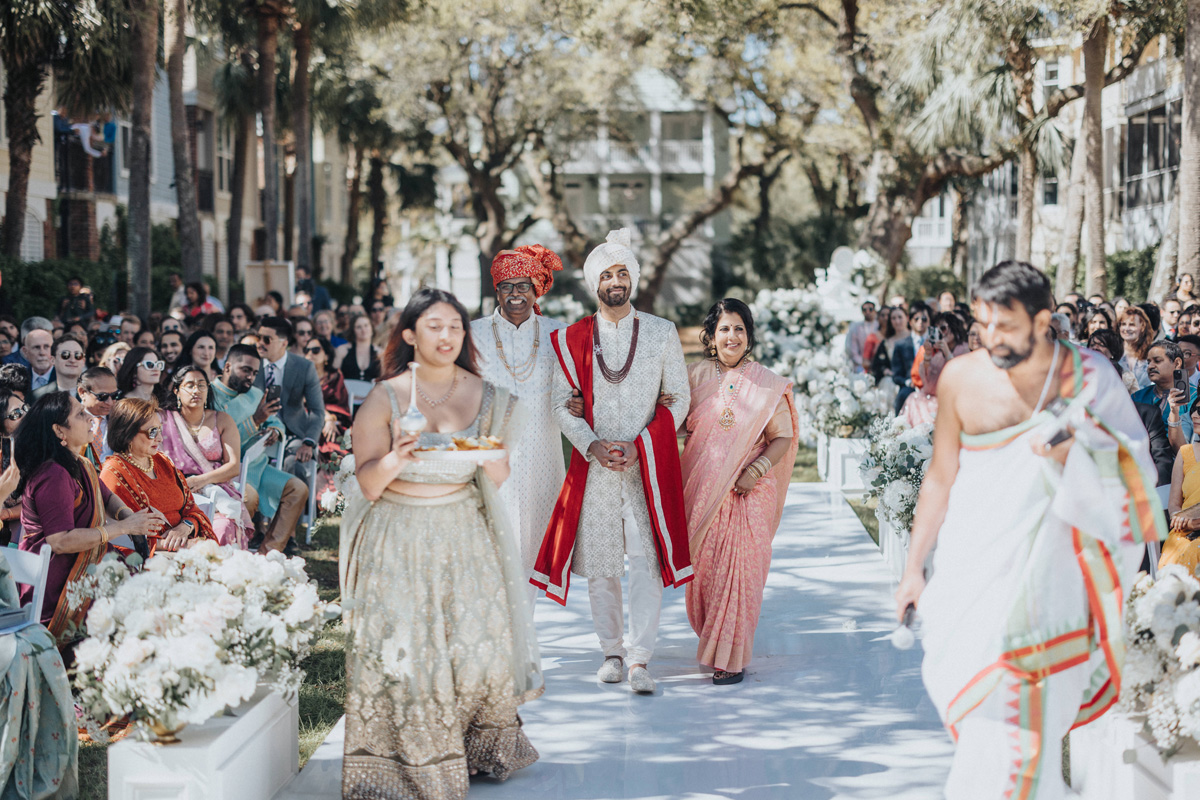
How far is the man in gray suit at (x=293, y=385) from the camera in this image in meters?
8.96

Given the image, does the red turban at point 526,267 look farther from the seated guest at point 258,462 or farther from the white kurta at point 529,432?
the seated guest at point 258,462

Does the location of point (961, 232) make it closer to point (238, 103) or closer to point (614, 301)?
point (238, 103)

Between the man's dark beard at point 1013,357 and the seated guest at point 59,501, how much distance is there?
3621 mm

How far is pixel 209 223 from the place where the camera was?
34.0 metres

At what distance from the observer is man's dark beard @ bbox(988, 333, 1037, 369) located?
3.59m

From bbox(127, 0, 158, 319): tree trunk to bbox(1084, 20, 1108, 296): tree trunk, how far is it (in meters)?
12.4

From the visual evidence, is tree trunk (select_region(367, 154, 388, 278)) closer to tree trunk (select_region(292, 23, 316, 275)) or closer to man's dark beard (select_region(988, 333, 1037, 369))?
tree trunk (select_region(292, 23, 316, 275))

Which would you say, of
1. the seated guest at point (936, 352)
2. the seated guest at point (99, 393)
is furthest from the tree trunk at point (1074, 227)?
the seated guest at point (99, 393)

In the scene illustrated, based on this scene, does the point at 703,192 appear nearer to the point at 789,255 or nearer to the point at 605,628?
the point at 789,255

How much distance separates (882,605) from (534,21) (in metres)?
22.7

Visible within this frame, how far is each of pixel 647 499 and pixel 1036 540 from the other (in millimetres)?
2508

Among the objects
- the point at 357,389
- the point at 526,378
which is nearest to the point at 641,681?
the point at 526,378

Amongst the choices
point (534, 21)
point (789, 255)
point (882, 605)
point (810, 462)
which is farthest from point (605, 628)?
point (789, 255)

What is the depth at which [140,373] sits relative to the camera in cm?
745
